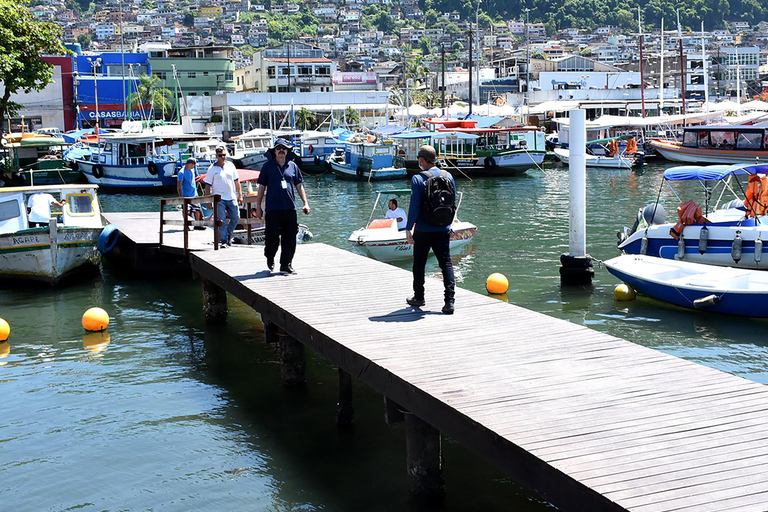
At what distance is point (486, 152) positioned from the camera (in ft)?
161

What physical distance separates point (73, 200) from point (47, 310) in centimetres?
374

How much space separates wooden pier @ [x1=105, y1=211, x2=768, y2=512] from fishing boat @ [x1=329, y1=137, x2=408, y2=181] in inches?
1417

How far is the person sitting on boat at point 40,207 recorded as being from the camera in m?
18.4

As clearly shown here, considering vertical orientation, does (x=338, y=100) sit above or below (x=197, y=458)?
above

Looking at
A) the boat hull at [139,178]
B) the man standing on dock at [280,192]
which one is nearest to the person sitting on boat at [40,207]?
the man standing on dock at [280,192]

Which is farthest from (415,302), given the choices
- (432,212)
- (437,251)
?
(432,212)

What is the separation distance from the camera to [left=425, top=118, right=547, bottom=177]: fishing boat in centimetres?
4869

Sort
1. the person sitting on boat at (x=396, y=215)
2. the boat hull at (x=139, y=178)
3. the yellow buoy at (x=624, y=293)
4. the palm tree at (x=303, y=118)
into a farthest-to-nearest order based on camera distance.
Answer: the palm tree at (x=303, y=118) < the boat hull at (x=139, y=178) < the person sitting on boat at (x=396, y=215) < the yellow buoy at (x=624, y=293)

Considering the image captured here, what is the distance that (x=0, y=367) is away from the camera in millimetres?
12758

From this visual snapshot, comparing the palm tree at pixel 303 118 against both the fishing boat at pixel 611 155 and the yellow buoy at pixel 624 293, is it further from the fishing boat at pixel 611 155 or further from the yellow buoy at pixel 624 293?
the yellow buoy at pixel 624 293

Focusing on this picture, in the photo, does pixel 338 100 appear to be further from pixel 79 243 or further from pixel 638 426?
pixel 638 426

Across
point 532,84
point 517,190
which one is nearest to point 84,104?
point 532,84

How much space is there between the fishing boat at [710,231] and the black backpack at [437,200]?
32.1 feet

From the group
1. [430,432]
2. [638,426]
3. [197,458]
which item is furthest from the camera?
[197,458]
